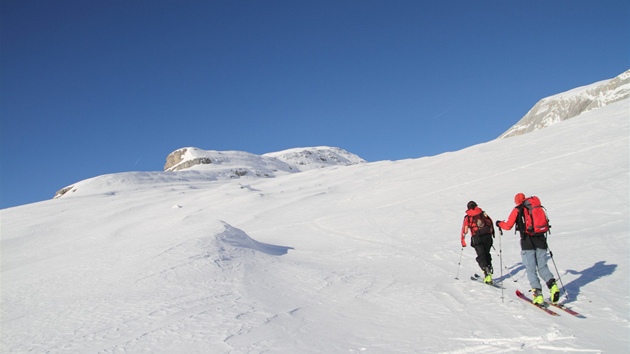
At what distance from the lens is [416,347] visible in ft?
17.9

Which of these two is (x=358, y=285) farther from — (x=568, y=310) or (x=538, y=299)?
(x=568, y=310)

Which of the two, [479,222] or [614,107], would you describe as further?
[614,107]

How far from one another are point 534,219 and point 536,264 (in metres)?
0.88

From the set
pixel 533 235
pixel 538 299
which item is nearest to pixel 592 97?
pixel 533 235

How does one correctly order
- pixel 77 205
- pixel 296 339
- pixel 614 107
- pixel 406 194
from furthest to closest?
1. pixel 77 205
2. pixel 614 107
3. pixel 406 194
4. pixel 296 339

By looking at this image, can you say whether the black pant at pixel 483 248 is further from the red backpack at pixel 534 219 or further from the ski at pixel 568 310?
the ski at pixel 568 310

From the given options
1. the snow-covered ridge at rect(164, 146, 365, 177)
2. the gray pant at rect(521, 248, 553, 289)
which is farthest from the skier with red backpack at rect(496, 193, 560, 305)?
the snow-covered ridge at rect(164, 146, 365, 177)

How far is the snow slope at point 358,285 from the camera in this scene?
5840 millimetres

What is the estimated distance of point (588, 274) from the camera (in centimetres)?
845

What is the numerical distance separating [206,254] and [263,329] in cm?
523

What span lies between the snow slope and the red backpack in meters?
1.36

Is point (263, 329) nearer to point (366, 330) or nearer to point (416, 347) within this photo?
point (366, 330)

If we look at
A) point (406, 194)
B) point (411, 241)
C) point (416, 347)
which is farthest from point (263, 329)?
point (406, 194)

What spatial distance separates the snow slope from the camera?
19.2 ft
